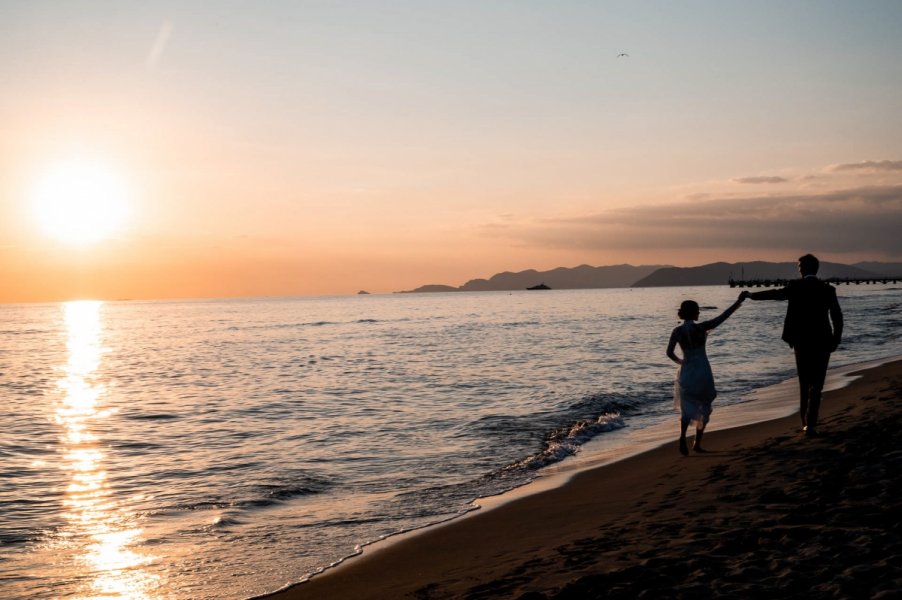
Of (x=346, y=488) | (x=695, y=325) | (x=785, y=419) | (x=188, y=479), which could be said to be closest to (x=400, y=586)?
(x=346, y=488)

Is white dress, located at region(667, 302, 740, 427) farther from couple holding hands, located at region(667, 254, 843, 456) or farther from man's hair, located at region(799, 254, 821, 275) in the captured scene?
man's hair, located at region(799, 254, 821, 275)

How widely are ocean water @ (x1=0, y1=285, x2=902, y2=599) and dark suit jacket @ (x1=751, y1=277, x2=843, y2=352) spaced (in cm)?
456

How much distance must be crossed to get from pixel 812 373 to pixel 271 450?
384 inches

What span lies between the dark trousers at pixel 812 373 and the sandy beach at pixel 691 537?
0.40m

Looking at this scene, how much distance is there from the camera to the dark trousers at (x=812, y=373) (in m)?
9.61

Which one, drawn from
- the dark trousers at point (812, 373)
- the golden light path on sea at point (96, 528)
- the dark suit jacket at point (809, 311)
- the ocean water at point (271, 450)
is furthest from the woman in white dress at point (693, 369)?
the golden light path on sea at point (96, 528)

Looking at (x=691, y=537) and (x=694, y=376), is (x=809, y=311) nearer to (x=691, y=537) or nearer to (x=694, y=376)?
(x=694, y=376)

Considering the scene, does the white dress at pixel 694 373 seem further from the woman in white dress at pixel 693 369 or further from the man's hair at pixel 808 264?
the man's hair at pixel 808 264

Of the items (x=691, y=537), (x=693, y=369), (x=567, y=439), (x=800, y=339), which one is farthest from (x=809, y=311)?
(x=567, y=439)

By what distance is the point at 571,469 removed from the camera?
37.4ft

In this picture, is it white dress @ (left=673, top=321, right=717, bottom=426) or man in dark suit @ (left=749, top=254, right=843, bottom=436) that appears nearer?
man in dark suit @ (left=749, top=254, right=843, bottom=436)

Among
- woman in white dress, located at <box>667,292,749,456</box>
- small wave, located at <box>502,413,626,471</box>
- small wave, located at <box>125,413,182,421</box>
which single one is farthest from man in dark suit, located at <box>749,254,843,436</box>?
small wave, located at <box>125,413,182,421</box>

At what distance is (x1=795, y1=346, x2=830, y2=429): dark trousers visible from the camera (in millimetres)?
9609

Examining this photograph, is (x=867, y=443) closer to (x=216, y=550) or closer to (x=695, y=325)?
(x=695, y=325)
